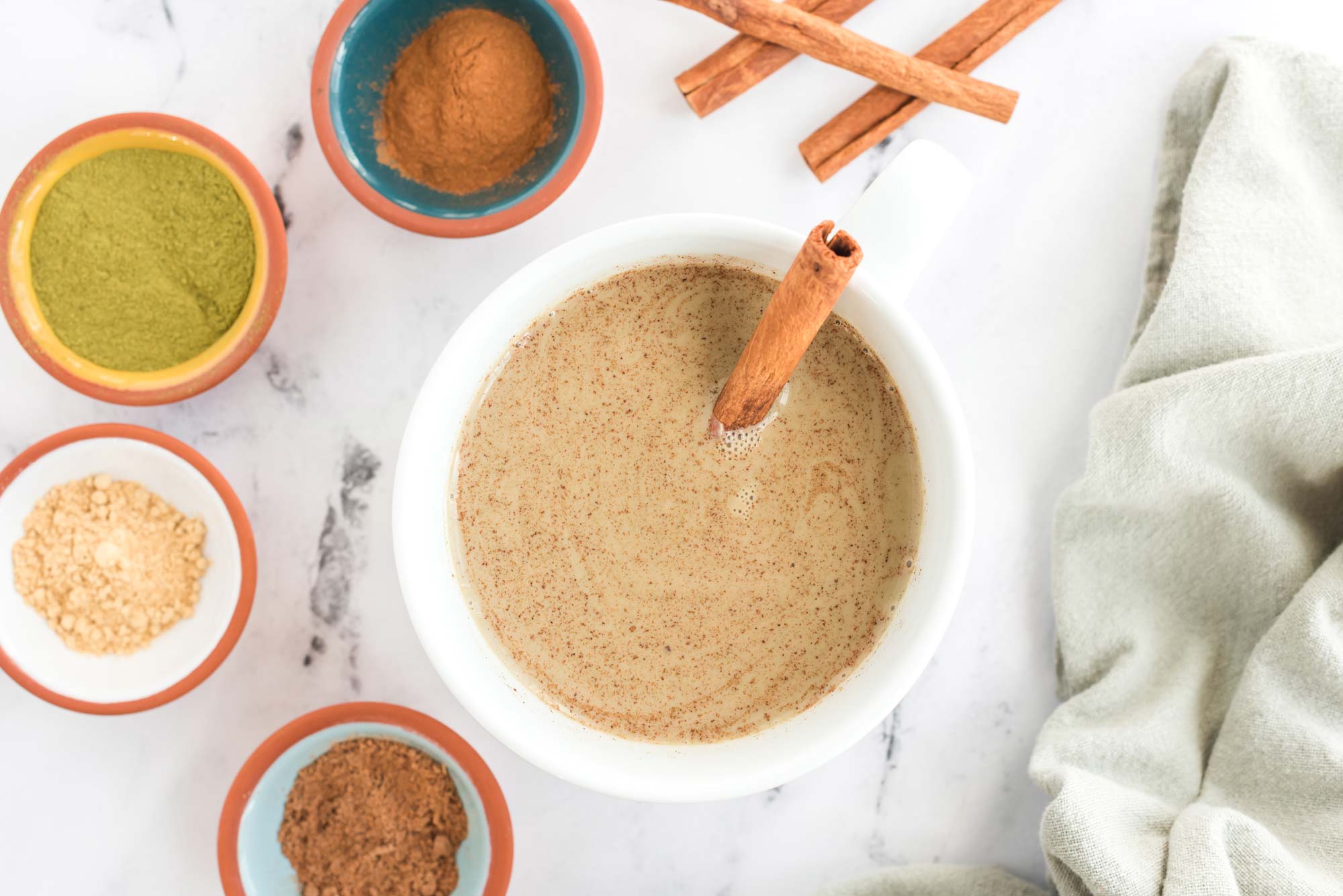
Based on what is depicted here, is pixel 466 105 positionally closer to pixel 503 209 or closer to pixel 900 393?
pixel 503 209

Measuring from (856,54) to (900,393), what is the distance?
41 centimetres

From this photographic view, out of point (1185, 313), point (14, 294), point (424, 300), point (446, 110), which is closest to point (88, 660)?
point (14, 294)

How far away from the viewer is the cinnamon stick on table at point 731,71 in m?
1.09

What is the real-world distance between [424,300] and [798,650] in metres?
0.58

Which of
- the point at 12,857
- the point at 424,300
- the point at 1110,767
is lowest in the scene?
the point at 1110,767

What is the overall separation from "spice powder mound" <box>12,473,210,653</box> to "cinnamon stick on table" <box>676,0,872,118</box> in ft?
2.41

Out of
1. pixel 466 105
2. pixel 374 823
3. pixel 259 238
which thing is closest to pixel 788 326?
pixel 466 105

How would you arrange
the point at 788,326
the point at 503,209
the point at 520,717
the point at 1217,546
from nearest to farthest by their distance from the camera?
the point at 788,326 → the point at 520,717 → the point at 503,209 → the point at 1217,546

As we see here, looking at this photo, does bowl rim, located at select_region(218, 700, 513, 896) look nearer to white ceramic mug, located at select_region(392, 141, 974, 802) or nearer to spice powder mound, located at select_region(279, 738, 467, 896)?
spice powder mound, located at select_region(279, 738, 467, 896)

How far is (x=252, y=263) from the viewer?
106 centimetres

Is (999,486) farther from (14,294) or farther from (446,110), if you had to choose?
(14,294)

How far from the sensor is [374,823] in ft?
3.58

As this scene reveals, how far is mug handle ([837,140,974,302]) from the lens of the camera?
83 cm

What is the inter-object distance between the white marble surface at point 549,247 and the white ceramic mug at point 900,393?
23 centimetres
